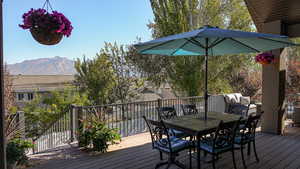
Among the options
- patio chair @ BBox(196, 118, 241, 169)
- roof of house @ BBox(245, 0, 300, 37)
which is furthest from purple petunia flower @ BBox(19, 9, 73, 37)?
roof of house @ BBox(245, 0, 300, 37)

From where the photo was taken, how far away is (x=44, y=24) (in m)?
2.08

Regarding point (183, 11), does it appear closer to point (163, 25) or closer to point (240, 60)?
point (163, 25)

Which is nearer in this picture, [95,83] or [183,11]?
[183,11]

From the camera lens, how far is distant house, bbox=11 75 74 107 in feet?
56.0

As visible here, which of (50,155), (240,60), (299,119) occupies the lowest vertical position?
(50,155)

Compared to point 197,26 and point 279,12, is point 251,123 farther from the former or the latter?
point 197,26

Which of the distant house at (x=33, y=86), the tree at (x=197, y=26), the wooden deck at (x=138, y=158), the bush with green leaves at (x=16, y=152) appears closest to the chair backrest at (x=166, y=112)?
the wooden deck at (x=138, y=158)

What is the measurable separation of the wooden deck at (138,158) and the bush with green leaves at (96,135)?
171 mm

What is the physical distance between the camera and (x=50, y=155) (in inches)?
148

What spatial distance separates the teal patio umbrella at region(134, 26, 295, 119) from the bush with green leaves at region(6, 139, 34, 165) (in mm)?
2445

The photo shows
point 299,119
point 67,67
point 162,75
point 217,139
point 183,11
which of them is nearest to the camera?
point 217,139

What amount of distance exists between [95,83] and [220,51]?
37.7 feet

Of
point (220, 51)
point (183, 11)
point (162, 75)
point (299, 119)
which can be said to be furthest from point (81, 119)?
point (162, 75)

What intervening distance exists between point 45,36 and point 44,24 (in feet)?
0.42
